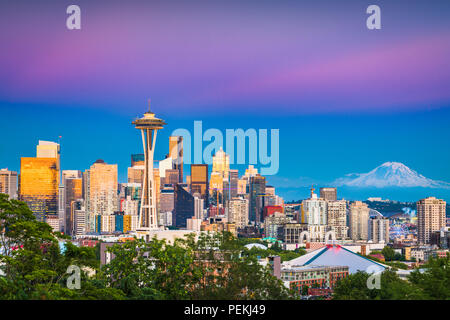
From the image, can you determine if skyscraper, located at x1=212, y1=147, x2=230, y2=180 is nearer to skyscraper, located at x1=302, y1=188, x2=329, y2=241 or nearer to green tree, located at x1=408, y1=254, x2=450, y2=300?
skyscraper, located at x1=302, y1=188, x2=329, y2=241

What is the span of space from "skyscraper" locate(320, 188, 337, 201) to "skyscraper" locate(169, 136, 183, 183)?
24027 millimetres

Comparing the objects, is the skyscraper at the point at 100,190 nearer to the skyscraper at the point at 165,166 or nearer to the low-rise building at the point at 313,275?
the skyscraper at the point at 165,166

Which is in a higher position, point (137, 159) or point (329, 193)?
point (137, 159)

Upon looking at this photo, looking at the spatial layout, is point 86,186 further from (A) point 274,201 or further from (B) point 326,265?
(B) point 326,265

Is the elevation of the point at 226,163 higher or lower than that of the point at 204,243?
higher

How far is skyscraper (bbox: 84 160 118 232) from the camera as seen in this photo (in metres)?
110

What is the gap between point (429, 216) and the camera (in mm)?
93562

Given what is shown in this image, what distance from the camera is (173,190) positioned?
12938 centimetres

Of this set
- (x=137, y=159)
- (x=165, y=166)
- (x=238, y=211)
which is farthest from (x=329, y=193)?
(x=137, y=159)

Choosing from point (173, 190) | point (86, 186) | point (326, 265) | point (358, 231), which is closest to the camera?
point (326, 265)

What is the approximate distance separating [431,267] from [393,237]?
280 ft

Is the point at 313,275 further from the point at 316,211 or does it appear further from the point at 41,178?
the point at 41,178

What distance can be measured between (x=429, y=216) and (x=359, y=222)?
11035mm
